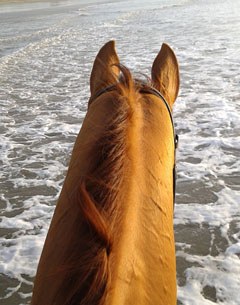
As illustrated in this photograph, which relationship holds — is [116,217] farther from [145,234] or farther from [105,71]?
[105,71]

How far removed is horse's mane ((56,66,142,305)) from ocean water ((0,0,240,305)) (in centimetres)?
181

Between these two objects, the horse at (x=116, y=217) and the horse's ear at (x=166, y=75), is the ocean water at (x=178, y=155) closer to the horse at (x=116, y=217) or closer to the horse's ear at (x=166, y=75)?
the horse's ear at (x=166, y=75)

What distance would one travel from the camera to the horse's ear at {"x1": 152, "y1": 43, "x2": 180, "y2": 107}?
6.59ft

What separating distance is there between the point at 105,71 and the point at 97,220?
124cm

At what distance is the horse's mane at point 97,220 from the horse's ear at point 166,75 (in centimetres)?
72

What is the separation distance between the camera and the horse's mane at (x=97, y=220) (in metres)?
0.88

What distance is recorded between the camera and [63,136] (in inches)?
230

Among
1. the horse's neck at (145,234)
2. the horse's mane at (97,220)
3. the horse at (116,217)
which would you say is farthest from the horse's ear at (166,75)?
the horse's mane at (97,220)

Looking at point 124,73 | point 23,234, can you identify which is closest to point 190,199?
point 23,234

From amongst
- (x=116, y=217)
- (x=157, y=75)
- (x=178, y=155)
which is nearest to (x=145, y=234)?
(x=116, y=217)

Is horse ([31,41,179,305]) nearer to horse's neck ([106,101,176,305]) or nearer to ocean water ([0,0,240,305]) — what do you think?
horse's neck ([106,101,176,305])

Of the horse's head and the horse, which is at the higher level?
the horse's head

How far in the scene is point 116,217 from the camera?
3.36 feet

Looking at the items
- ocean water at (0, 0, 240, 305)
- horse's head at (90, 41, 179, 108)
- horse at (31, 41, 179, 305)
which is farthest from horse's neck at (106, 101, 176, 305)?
ocean water at (0, 0, 240, 305)
